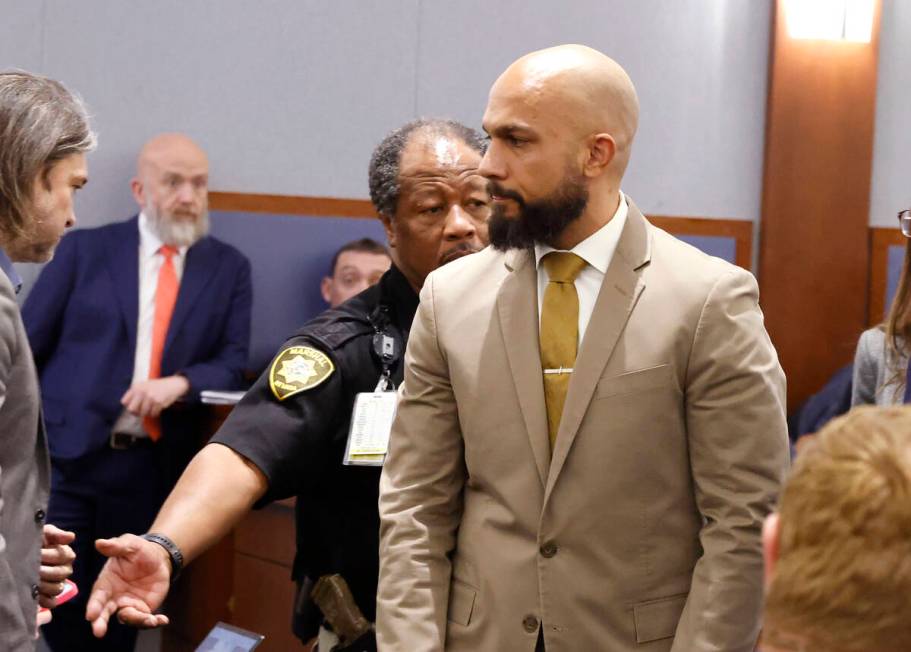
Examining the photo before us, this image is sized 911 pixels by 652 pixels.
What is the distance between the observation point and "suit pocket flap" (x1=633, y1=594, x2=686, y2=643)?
1860 millimetres

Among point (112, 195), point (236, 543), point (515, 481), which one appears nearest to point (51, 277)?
point (112, 195)

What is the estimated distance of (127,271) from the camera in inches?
175

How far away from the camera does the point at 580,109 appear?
193 centimetres

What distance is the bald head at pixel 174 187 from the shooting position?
15.1 feet

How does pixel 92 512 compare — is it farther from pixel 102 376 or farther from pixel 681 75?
pixel 681 75

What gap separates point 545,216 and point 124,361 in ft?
9.20

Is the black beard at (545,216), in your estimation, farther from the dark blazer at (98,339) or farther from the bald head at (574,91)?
the dark blazer at (98,339)

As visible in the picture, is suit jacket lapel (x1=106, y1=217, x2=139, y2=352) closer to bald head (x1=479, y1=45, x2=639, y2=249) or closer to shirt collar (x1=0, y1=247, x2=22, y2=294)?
shirt collar (x1=0, y1=247, x2=22, y2=294)

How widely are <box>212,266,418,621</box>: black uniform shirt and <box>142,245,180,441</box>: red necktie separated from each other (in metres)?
2.06

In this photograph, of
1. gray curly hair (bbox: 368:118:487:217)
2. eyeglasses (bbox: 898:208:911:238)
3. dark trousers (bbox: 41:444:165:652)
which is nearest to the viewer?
gray curly hair (bbox: 368:118:487:217)

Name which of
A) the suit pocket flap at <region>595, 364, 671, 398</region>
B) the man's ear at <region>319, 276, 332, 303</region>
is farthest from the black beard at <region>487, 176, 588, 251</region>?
the man's ear at <region>319, 276, 332, 303</region>

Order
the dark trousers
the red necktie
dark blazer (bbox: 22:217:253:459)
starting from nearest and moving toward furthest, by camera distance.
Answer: the dark trousers, dark blazer (bbox: 22:217:253:459), the red necktie

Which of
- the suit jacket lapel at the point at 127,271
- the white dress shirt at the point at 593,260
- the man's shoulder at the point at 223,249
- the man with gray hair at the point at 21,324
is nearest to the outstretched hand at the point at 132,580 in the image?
the man with gray hair at the point at 21,324

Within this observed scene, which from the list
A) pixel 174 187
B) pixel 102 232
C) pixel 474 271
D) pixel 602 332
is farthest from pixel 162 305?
pixel 602 332
